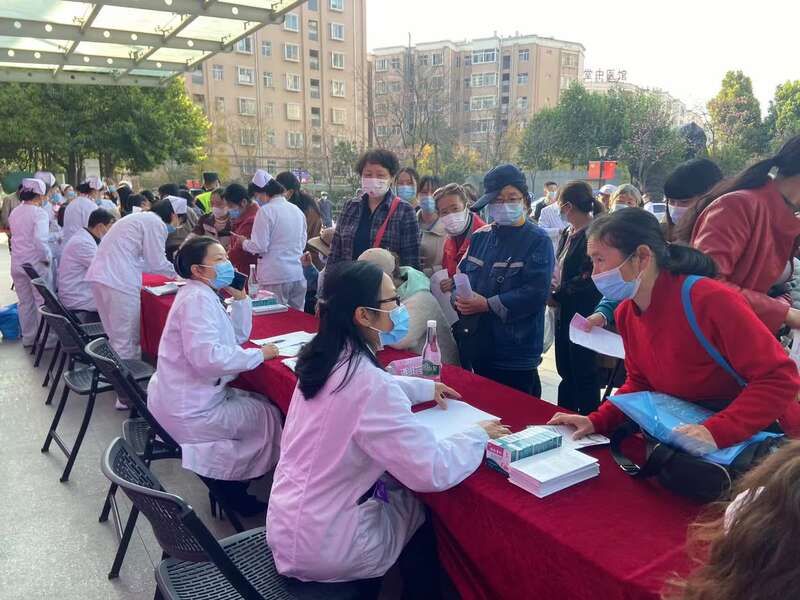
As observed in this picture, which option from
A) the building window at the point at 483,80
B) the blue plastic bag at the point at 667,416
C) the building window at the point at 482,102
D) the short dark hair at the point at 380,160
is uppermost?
the building window at the point at 483,80

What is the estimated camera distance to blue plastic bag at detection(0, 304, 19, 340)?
5.77 m

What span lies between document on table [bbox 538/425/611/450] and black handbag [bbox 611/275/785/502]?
5.2 inches

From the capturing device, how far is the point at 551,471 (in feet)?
4.56

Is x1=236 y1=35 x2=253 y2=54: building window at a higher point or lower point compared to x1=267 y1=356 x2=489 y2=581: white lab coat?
higher

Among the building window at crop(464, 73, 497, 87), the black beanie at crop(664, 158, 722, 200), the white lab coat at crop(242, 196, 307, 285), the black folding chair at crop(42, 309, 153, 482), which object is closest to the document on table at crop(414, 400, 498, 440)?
the black beanie at crop(664, 158, 722, 200)

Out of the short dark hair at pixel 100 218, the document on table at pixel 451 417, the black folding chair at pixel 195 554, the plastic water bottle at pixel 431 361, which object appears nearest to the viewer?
the black folding chair at pixel 195 554

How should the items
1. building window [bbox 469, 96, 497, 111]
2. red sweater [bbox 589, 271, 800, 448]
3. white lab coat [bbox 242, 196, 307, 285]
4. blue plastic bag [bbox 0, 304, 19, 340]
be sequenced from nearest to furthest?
1. red sweater [bbox 589, 271, 800, 448]
2. white lab coat [bbox 242, 196, 307, 285]
3. blue plastic bag [bbox 0, 304, 19, 340]
4. building window [bbox 469, 96, 497, 111]

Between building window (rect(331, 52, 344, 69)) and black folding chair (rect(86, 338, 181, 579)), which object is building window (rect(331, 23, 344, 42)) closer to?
building window (rect(331, 52, 344, 69))

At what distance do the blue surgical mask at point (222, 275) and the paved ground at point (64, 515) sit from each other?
1.08m

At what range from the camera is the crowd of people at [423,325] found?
4.66 feet

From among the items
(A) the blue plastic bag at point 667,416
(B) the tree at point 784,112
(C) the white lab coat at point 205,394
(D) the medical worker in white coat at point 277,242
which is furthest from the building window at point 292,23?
(A) the blue plastic bag at point 667,416

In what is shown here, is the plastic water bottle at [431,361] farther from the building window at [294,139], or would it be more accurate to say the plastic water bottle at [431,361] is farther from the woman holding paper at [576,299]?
the building window at [294,139]

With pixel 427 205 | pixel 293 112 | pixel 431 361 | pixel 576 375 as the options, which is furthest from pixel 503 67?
pixel 431 361

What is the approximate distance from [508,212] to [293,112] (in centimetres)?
4060
